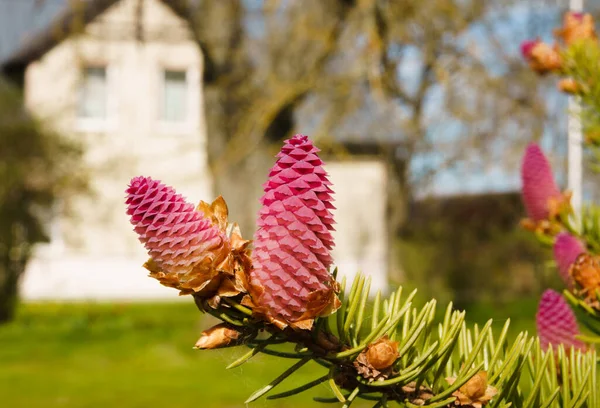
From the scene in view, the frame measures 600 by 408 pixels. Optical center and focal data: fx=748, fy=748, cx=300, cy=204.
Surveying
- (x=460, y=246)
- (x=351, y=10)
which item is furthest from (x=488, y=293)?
(x=351, y=10)

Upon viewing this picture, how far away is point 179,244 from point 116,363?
873cm

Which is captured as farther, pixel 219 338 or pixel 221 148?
pixel 221 148

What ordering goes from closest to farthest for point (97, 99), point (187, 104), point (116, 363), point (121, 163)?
1. point (116, 363)
2. point (121, 163)
3. point (97, 99)
4. point (187, 104)

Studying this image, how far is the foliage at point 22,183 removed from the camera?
10.9 meters

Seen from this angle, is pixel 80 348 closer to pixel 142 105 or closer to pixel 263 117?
pixel 263 117

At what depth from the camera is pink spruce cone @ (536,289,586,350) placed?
72cm

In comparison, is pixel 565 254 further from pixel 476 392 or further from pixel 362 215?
pixel 362 215

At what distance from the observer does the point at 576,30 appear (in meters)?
1.21

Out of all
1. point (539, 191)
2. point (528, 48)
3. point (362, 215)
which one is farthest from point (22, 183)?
point (539, 191)

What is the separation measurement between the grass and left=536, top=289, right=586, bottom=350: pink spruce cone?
3679 mm

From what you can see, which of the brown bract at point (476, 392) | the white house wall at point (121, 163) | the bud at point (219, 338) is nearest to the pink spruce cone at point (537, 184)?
the brown bract at point (476, 392)

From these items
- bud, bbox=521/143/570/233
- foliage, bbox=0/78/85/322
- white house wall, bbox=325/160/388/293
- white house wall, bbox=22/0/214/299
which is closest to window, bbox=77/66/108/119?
white house wall, bbox=22/0/214/299

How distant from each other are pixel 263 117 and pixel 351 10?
2174 mm

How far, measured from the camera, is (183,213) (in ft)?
1.80
